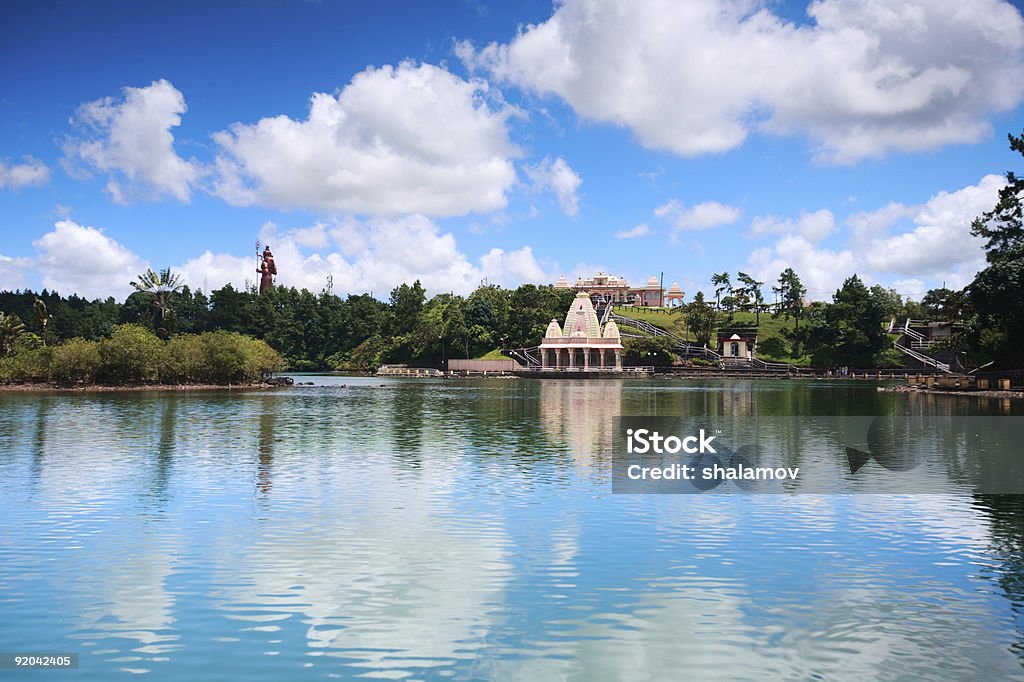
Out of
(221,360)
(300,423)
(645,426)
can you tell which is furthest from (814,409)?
(221,360)

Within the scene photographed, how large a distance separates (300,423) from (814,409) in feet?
107

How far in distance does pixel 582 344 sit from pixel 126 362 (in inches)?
2631

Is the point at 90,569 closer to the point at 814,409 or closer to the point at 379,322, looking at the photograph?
the point at 814,409

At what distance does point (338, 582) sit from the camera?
12602 mm

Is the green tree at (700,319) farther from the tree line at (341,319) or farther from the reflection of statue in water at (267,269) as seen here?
the reflection of statue in water at (267,269)

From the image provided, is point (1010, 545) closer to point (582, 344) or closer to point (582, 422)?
point (582, 422)

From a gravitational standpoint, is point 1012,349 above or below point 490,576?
above

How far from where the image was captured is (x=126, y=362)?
7075cm

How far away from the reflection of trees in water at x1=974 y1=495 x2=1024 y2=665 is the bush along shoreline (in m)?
69.1

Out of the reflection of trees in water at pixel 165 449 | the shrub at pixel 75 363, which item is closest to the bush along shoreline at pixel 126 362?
the shrub at pixel 75 363

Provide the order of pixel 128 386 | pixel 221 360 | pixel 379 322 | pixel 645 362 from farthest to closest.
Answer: pixel 379 322 < pixel 645 362 < pixel 221 360 < pixel 128 386

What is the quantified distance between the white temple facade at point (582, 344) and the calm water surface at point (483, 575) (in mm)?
94400

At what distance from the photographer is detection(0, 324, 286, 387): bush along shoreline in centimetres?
6962

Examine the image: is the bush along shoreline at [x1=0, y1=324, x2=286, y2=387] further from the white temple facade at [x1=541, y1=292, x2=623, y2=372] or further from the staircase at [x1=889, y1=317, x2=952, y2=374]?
the staircase at [x1=889, y1=317, x2=952, y2=374]
